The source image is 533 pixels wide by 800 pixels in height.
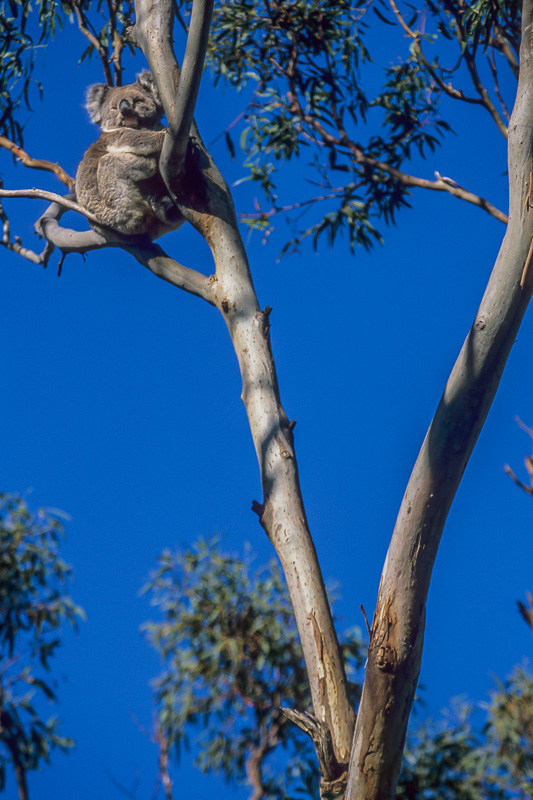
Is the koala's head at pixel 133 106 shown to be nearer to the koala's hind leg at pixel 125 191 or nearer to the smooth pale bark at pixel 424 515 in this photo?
the koala's hind leg at pixel 125 191

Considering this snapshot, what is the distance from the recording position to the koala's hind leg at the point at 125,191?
11.4 ft

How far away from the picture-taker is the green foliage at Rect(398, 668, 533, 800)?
5227 mm

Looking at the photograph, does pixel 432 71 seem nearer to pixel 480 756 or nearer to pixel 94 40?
pixel 94 40

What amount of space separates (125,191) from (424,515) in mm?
2481

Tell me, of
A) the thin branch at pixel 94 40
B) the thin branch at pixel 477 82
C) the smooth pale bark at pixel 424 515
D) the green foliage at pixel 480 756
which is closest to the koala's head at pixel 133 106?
the thin branch at pixel 94 40

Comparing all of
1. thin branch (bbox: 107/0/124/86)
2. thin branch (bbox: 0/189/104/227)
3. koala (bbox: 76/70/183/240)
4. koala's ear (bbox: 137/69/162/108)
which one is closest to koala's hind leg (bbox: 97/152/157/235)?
koala (bbox: 76/70/183/240)

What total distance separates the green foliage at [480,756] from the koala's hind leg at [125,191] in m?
4.11

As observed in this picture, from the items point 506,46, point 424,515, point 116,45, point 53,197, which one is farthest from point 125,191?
point 506,46

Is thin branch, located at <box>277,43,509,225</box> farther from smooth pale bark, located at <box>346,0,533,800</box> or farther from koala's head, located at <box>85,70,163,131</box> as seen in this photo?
smooth pale bark, located at <box>346,0,533,800</box>

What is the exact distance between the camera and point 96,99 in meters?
4.33

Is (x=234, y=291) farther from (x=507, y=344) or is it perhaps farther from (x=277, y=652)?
(x=277, y=652)

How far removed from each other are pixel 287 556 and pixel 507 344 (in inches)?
31.2

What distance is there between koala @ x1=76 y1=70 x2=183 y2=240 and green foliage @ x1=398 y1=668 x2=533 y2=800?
13.5 feet

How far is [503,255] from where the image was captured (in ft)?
6.07
